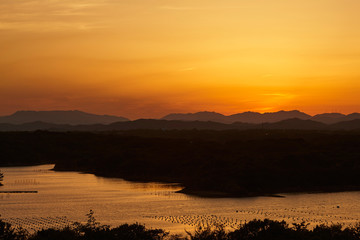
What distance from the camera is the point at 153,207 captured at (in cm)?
8469

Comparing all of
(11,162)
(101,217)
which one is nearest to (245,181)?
(101,217)

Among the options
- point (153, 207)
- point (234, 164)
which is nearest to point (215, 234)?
point (153, 207)

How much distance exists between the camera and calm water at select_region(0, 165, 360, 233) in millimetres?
72513

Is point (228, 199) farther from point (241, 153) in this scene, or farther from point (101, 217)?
point (241, 153)

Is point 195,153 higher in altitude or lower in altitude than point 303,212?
higher

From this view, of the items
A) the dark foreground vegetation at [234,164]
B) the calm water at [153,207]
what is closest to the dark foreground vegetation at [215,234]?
the calm water at [153,207]

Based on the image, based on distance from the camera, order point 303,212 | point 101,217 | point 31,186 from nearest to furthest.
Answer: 1. point 101,217
2. point 303,212
3. point 31,186

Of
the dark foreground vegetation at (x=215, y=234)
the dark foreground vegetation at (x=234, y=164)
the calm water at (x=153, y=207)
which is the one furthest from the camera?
the dark foreground vegetation at (x=234, y=164)

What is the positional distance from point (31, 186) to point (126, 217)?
4616cm

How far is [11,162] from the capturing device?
18750 centimetres

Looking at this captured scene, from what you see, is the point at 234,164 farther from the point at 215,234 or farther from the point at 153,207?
the point at 215,234

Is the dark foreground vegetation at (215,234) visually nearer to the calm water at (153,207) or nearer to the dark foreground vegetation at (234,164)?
the calm water at (153,207)

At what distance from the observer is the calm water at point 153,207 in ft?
238

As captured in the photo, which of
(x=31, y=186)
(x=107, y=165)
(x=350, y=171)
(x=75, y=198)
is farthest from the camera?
(x=107, y=165)
